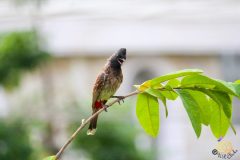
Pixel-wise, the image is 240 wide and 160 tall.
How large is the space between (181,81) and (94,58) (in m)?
5.85

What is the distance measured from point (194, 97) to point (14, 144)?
3.44m

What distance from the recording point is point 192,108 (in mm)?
738

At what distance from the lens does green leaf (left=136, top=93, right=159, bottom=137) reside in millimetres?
772

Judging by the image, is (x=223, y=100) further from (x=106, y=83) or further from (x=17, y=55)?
(x=17, y=55)

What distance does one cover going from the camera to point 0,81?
15.1 feet

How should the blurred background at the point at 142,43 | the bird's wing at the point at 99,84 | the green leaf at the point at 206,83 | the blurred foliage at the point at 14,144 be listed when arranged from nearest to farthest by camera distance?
the green leaf at the point at 206,83
the bird's wing at the point at 99,84
the blurred foliage at the point at 14,144
the blurred background at the point at 142,43

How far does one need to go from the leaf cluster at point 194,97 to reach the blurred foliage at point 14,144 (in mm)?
3277

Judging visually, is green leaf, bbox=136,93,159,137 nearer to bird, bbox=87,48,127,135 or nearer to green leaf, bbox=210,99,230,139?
green leaf, bbox=210,99,230,139

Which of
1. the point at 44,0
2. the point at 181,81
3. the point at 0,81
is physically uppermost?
the point at 181,81

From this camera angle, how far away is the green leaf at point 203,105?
76 centimetres

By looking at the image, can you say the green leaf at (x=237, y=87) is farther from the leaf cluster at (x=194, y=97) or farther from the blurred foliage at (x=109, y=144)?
the blurred foliage at (x=109, y=144)

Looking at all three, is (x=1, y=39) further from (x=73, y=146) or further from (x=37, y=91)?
(x=37, y=91)

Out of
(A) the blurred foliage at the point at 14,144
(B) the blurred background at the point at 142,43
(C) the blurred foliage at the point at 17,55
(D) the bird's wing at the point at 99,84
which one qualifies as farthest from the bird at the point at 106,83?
(B) the blurred background at the point at 142,43

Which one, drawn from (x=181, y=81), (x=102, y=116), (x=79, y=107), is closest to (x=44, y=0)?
(x=79, y=107)
